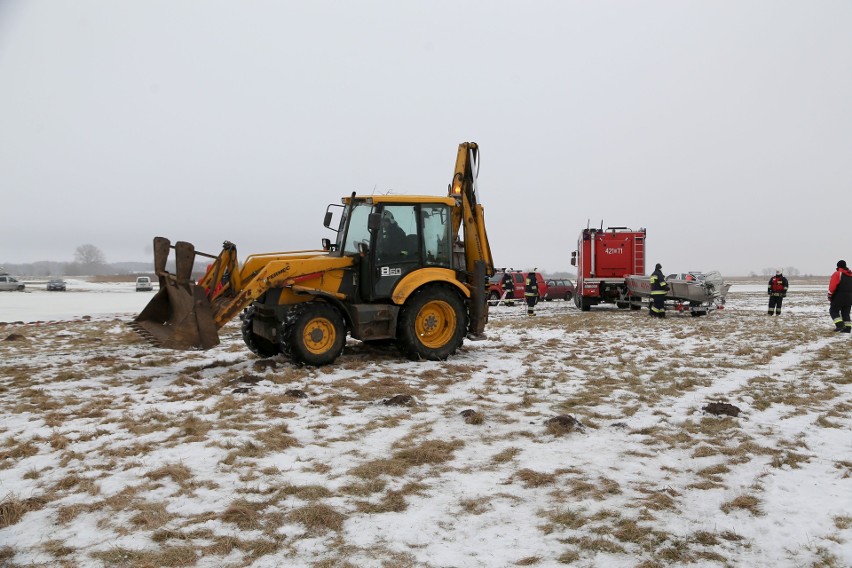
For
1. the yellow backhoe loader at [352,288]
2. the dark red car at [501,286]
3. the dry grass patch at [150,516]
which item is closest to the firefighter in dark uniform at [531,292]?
the dark red car at [501,286]

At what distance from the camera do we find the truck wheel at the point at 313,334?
838 centimetres

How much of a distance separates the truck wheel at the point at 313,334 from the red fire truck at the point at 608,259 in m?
14.7

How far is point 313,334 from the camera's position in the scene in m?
8.62

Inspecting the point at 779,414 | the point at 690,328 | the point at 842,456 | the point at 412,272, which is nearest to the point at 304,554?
the point at 842,456

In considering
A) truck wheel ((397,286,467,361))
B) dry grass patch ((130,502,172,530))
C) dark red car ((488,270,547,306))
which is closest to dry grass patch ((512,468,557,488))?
dry grass patch ((130,502,172,530))

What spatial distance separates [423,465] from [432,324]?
16.8 ft

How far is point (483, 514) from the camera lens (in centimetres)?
376

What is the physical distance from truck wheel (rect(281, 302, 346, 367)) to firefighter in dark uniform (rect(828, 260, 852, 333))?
11811 millimetres

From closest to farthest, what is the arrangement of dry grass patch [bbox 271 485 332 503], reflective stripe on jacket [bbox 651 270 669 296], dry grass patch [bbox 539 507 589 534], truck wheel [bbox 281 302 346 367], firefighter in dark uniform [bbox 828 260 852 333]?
dry grass patch [bbox 539 507 589 534]
dry grass patch [bbox 271 485 332 503]
truck wheel [bbox 281 302 346 367]
firefighter in dark uniform [bbox 828 260 852 333]
reflective stripe on jacket [bbox 651 270 669 296]

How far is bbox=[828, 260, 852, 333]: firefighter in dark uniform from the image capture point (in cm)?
1352

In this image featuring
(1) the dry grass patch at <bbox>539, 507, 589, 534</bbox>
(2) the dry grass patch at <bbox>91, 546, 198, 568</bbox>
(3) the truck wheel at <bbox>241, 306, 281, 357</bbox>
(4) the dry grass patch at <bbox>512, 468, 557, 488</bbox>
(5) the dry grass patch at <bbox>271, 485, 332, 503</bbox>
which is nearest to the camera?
(2) the dry grass patch at <bbox>91, 546, 198, 568</bbox>

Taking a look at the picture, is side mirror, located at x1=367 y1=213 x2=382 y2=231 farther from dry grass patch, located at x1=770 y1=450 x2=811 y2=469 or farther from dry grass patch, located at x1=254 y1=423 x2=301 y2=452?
dry grass patch, located at x1=770 y1=450 x2=811 y2=469

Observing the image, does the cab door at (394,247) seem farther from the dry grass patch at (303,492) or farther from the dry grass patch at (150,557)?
the dry grass patch at (150,557)

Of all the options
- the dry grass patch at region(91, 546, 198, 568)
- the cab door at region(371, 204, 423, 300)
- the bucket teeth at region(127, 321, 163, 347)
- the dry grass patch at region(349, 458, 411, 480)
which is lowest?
the dry grass patch at region(91, 546, 198, 568)
